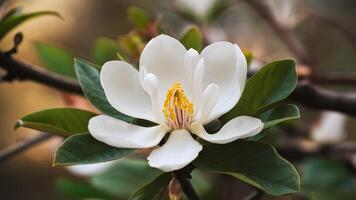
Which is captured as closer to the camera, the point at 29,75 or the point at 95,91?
the point at 95,91

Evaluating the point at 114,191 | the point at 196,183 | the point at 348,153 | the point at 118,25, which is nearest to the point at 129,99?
the point at 114,191

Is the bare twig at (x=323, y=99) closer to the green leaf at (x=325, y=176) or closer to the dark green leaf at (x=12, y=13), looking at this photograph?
the green leaf at (x=325, y=176)

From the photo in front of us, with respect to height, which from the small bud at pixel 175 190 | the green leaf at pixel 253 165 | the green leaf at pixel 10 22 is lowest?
the small bud at pixel 175 190

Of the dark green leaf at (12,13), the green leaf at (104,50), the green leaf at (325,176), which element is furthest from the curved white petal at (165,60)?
the green leaf at (325,176)

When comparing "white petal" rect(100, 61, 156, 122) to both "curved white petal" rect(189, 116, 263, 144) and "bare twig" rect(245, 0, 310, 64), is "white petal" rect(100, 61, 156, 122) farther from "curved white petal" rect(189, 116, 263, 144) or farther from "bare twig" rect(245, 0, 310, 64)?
"bare twig" rect(245, 0, 310, 64)

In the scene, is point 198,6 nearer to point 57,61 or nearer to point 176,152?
point 57,61

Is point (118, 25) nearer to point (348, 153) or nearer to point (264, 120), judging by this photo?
point (348, 153)

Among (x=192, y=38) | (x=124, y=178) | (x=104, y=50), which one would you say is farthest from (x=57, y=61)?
(x=192, y=38)
